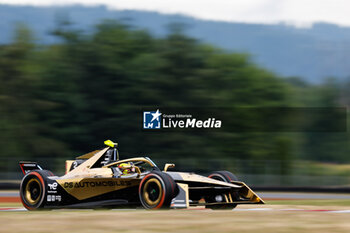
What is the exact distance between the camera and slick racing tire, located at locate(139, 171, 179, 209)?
12086mm

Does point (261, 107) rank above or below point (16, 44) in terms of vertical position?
below

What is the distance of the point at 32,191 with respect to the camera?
14.6 m

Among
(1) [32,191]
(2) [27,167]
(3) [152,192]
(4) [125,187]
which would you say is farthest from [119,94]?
(3) [152,192]

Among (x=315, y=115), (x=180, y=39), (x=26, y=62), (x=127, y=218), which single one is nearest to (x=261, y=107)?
(x=180, y=39)

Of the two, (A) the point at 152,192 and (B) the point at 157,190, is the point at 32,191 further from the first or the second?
(B) the point at 157,190

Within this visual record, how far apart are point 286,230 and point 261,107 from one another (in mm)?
44082

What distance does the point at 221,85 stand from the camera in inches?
2098

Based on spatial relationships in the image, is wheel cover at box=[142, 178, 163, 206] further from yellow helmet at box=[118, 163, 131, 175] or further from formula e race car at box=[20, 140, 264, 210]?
yellow helmet at box=[118, 163, 131, 175]

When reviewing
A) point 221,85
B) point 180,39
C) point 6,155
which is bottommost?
point 6,155

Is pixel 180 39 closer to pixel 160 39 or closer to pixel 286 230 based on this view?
pixel 160 39

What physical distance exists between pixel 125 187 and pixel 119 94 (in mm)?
36565

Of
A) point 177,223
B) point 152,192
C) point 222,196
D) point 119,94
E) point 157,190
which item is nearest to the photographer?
point 177,223

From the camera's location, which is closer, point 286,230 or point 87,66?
point 286,230

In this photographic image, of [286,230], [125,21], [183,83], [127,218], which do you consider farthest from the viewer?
[125,21]
